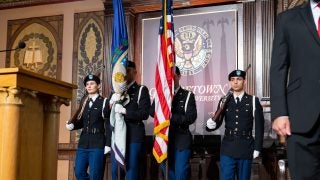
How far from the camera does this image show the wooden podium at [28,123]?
3.38 meters

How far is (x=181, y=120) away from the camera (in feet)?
16.9

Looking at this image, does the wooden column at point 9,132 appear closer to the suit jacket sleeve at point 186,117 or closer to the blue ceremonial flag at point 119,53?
the blue ceremonial flag at point 119,53

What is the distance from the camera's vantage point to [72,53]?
7242mm

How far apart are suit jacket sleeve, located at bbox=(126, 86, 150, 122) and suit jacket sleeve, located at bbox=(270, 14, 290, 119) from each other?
301 cm

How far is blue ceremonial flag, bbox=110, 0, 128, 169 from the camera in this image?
5.03m

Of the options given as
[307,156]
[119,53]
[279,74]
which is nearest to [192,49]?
[119,53]

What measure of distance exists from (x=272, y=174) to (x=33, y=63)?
3992 mm

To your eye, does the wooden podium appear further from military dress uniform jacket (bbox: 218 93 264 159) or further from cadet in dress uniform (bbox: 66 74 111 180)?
military dress uniform jacket (bbox: 218 93 264 159)

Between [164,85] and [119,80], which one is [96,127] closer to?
[119,80]

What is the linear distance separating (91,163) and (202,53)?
7.44 ft

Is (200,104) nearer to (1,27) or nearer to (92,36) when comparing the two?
(92,36)

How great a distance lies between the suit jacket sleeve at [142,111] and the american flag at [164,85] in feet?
0.43

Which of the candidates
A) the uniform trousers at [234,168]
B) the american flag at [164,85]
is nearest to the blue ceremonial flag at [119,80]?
the american flag at [164,85]

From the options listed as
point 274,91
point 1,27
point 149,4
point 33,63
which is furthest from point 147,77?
point 274,91
